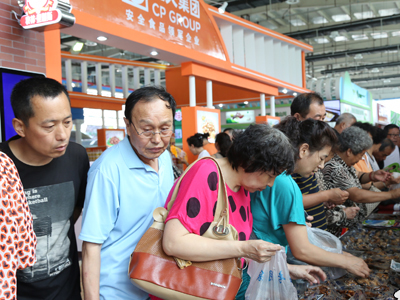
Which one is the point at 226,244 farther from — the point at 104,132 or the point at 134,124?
the point at 104,132

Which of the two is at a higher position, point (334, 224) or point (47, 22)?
point (47, 22)

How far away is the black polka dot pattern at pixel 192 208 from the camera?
1242 millimetres

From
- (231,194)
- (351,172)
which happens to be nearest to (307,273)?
(231,194)

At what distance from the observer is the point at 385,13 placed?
1475cm

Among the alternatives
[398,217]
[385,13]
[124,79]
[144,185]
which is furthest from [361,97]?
[144,185]

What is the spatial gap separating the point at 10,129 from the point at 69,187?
7.91 ft

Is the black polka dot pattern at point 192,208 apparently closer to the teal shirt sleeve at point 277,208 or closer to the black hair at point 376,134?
the teal shirt sleeve at point 277,208

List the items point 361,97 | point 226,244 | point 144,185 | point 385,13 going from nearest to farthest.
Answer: point 226,244, point 144,185, point 385,13, point 361,97

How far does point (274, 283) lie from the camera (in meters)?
1.53

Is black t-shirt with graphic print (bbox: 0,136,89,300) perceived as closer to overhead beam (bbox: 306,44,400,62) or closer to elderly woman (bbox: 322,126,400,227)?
elderly woman (bbox: 322,126,400,227)

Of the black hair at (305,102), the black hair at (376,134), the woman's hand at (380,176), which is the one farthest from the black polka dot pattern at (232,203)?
the black hair at (376,134)

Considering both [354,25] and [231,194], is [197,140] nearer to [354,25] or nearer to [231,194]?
[231,194]

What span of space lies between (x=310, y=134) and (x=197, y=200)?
103 centimetres

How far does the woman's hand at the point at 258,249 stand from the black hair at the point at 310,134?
865 mm
